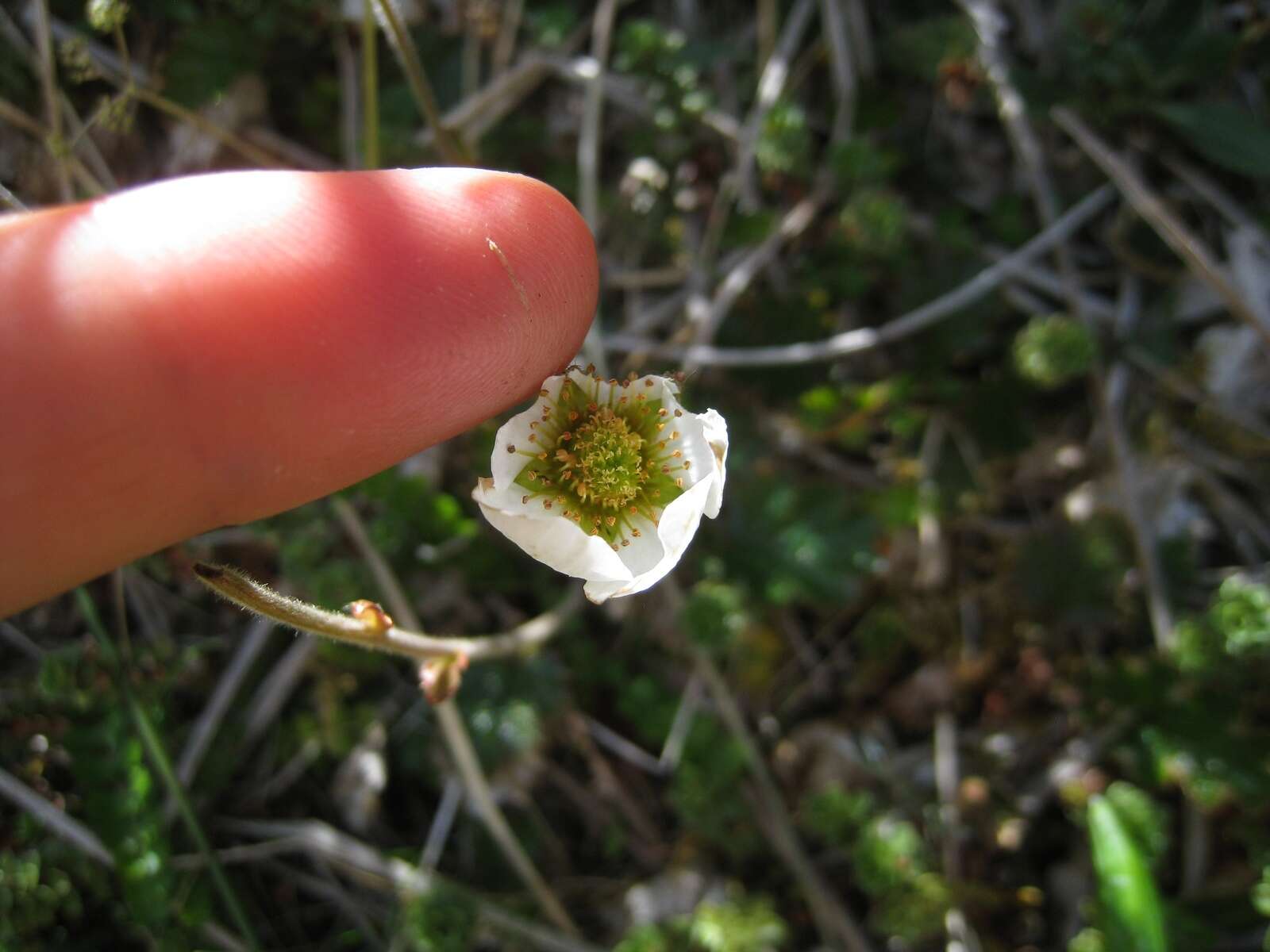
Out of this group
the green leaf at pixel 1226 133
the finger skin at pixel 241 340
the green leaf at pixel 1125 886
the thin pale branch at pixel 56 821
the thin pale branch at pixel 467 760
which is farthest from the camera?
the green leaf at pixel 1226 133

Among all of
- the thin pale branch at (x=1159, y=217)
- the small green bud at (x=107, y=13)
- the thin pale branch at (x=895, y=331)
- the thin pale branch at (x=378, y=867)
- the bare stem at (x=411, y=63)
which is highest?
the small green bud at (x=107, y=13)

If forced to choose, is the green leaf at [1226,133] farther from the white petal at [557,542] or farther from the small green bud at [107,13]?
the small green bud at [107,13]

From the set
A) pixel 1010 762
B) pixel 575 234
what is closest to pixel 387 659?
pixel 575 234

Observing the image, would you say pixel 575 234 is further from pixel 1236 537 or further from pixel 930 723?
pixel 1236 537

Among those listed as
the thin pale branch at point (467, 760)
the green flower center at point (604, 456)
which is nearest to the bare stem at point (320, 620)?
the green flower center at point (604, 456)

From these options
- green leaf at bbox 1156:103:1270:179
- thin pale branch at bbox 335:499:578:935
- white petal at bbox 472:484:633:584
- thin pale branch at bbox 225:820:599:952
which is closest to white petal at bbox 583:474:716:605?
white petal at bbox 472:484:633:584

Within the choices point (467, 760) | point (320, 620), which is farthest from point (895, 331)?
point (320, 620)

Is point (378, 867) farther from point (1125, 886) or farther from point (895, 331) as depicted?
point (895, 331)
